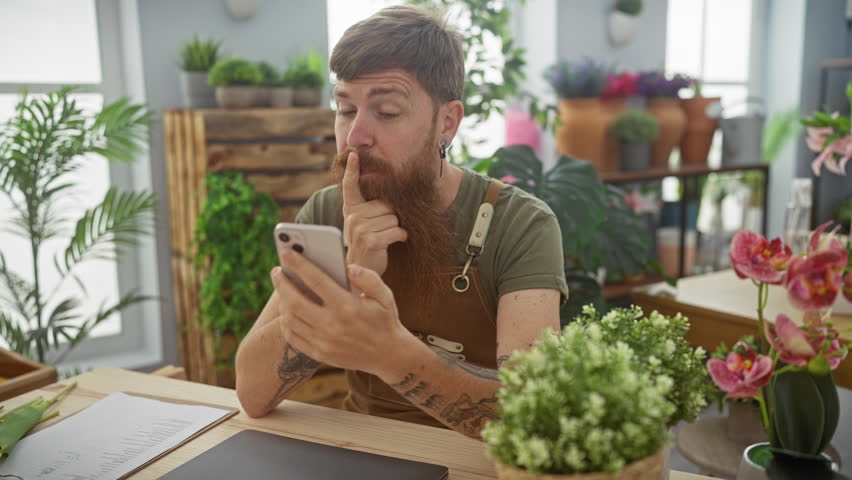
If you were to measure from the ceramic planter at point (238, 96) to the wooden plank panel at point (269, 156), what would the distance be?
0.17m

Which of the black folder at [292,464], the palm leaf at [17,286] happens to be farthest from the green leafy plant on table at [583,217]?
the palm leaf at [17,286]

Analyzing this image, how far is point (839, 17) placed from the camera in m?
5.36

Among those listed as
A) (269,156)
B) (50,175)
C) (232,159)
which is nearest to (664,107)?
(269,156)

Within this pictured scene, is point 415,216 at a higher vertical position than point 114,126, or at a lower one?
lower

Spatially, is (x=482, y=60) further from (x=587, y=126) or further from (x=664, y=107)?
(x=664, y=107)

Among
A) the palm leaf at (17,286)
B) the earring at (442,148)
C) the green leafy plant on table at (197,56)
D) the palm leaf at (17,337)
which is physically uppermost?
the green leafy plant on table at (197,56)

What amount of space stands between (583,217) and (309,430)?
49.2 inches

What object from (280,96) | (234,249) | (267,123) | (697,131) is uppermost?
(280,96)

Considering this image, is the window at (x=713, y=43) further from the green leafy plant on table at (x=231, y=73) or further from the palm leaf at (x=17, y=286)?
the palm leaf at (x=17, y=286)

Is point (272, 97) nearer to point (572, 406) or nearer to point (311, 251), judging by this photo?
point (311, 251)

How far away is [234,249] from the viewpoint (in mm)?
2705

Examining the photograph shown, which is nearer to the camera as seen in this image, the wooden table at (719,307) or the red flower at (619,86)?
the wooden table at (719,307)

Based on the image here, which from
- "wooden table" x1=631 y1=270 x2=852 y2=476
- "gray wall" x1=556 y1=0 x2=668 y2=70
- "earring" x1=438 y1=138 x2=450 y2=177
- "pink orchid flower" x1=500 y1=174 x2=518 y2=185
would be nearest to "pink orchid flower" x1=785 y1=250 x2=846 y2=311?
"earring" x1=438 y1=138 x2=450 y2=177

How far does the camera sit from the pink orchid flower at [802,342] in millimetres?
805
